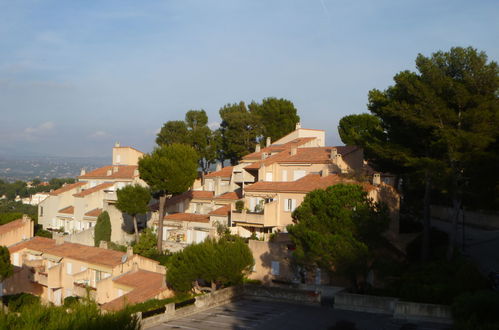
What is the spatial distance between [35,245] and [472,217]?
40.7 m

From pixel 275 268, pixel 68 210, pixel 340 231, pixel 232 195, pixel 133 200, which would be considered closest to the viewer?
pixel 340 231

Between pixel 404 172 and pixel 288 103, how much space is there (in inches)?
1509

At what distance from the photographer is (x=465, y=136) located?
97.5 feet

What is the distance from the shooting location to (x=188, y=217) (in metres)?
48.3

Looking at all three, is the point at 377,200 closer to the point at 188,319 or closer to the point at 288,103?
the point at 188,319

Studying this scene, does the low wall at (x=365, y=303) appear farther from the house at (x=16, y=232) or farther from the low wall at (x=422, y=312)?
the house at (x=16, y=232)

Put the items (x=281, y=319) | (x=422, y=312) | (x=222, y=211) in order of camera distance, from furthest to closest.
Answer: (x=222, y=211) → (x=281, y=319) → (x=422, y=312)

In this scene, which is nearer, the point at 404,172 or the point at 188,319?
the point at 188,319

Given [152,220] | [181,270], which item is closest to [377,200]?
[181,270]

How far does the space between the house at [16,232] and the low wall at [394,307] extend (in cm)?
3859

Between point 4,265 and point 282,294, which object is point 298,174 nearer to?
point 282,294

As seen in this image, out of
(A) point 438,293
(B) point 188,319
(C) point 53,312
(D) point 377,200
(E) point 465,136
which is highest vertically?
(E) point 465,136

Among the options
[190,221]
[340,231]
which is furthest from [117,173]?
[340,231]

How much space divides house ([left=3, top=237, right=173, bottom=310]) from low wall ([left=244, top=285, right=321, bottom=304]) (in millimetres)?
5358
